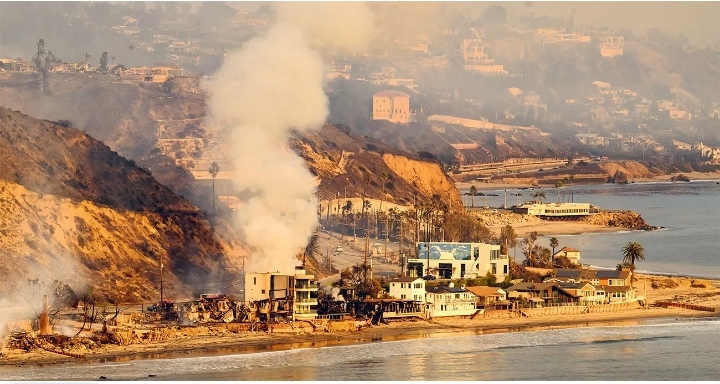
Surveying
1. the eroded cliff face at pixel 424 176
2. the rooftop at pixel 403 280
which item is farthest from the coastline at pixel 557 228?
the rooftop at pixel 403 280

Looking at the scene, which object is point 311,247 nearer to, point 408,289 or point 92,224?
point 92,224

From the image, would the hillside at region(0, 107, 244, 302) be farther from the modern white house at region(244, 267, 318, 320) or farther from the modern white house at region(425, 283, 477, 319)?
the modern white house at region(425, 283, 477, 319)

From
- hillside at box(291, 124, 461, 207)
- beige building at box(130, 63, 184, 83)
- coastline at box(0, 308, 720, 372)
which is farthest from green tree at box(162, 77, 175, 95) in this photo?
coastline at box(0, 308, 720, 372)

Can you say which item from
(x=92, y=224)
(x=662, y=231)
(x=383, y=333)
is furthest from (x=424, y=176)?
(x=383, y=333)

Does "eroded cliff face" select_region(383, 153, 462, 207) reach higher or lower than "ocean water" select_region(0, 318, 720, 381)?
higher

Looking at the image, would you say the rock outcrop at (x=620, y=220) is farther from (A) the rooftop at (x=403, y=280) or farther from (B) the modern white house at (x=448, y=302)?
(A) the rooftop at (x=403, y=280)

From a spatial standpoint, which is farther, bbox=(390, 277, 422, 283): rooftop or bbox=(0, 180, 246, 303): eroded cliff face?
bbox=(390, 277, 422, 283): rooftop
